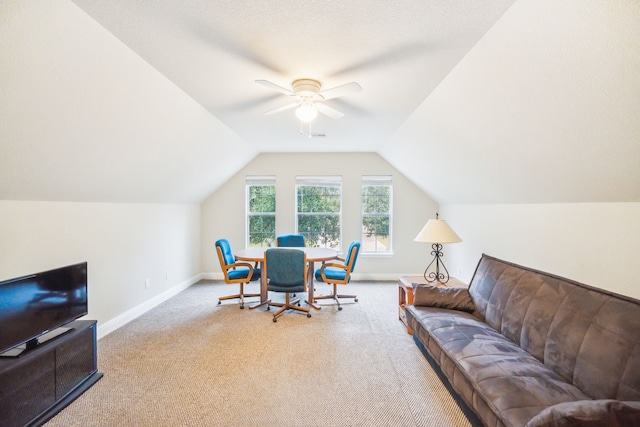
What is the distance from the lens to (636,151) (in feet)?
5.53

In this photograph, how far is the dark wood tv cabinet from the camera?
1.76 m

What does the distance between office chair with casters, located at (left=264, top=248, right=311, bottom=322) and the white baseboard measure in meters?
1.72

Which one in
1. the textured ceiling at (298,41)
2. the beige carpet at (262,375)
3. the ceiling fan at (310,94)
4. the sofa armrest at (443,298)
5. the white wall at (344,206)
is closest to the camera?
the textured ceiling at (298,41)

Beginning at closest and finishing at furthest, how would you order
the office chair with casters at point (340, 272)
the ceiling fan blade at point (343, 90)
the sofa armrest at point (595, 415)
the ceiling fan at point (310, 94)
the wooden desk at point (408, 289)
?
the sofa armrest at point (595, 415)
the ceiling fan blade at point (343, 90)
the ceiling fan at point (310, 94)
the wooden desk at point (408, 289)
the office chair with casters at point (340, 272)

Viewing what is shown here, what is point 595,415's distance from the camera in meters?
1.13

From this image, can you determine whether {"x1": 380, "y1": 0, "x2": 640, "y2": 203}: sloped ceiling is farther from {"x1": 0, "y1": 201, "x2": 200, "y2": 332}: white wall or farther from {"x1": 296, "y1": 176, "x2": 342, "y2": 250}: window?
{"x1": 0, "y1": 201, "x2": 200, "y2": 332}: white wall

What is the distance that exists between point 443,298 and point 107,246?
363 cm

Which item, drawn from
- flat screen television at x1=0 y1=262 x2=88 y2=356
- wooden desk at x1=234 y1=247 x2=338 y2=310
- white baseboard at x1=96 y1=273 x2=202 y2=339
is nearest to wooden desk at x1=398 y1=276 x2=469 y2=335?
wooden desk at x1=234 y1=247 x2=338 y2=310

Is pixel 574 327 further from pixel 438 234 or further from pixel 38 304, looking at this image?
pixel 38 304

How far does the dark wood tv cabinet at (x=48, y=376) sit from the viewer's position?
176cm

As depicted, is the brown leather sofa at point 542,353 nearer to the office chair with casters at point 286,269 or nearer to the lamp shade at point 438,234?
the lamp shade at point 438,234

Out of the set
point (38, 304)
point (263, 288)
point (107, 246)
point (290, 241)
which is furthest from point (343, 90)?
point (290, 241)

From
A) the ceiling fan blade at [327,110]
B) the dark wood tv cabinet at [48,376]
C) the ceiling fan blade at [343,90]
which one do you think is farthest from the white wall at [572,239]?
the dark wood tv cabinet at [48,376]

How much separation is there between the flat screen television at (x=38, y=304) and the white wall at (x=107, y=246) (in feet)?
1.27
